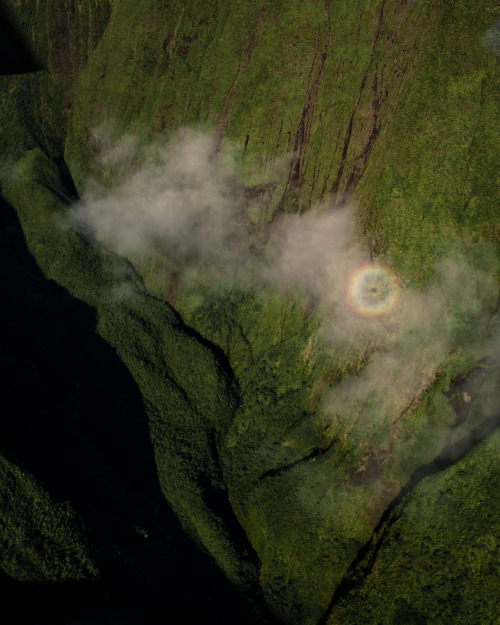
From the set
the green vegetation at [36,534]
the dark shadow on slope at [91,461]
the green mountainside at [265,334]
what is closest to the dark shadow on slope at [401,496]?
the green mountainside at [265,334]

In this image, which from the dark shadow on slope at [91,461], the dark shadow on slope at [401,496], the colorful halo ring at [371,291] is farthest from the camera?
the colorful halo ring at [371,291]

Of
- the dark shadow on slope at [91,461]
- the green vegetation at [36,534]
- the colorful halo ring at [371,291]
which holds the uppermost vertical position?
the colorful halo ring at [371,291]

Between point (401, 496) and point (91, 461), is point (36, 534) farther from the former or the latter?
point (401, 496)

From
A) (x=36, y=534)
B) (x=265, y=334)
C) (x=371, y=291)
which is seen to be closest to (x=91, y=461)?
(x=36, y=534)

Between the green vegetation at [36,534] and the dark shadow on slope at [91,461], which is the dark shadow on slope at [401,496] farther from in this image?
the green vegetation at [36,534]

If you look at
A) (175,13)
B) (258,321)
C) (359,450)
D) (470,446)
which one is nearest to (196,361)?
(258,321)

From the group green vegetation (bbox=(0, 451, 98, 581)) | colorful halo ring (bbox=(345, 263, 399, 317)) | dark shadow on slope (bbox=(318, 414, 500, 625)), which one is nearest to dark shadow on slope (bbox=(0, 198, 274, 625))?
green vegetation (bbox=(0, 451, 98, 581))
